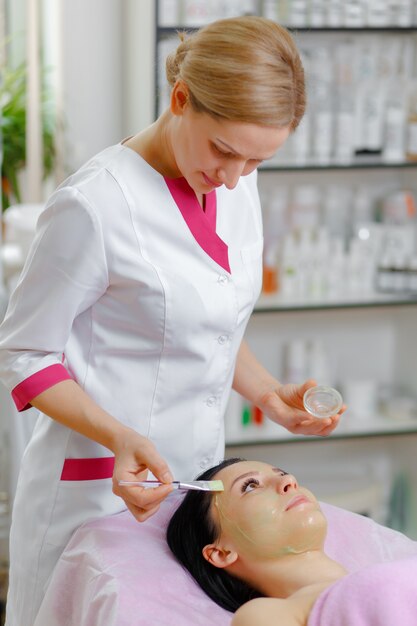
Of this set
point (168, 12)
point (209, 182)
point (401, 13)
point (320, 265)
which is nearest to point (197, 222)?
point (209, 182)

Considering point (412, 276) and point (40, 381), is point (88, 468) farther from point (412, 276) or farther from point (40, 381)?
point (412, 276)

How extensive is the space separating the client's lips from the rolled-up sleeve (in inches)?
16.0

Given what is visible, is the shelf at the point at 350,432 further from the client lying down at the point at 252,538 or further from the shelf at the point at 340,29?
the client lying down at the point at 252,538

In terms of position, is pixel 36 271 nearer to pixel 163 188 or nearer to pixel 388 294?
pixel 163 188

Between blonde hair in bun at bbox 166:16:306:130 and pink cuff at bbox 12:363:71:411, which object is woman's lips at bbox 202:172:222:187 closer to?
blonde hair in bun at bbox 166:16:306:130

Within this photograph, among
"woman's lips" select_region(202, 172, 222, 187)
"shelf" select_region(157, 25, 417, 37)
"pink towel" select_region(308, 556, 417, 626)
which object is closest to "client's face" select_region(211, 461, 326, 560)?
"pink towel" select_region(308, 556, 417, 626)

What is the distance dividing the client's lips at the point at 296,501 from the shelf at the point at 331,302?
56.3 inches

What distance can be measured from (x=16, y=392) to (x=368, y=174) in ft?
6.63

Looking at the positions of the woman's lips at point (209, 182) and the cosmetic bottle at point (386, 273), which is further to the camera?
the cosmetic bottle at point (386, 273)

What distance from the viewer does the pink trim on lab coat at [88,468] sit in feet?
5.36

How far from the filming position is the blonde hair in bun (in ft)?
4.50

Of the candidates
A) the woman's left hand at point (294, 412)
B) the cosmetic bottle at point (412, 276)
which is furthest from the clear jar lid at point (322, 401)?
the cosmetic bottle at point (412, 276)

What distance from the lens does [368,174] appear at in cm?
330

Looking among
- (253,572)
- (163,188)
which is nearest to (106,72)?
(163,188)
